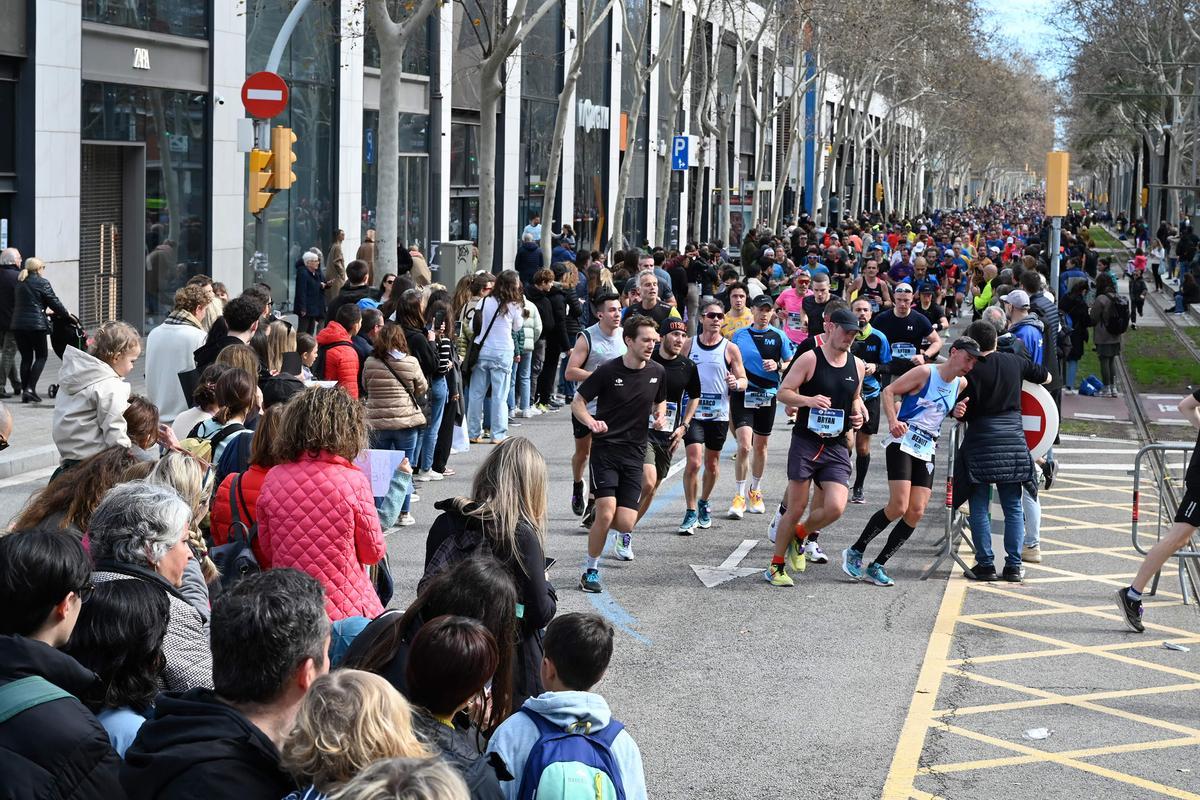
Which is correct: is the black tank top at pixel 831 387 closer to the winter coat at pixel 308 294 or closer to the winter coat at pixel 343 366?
the winter coat at pixel 343 366

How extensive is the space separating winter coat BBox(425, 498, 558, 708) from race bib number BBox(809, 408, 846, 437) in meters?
4.62

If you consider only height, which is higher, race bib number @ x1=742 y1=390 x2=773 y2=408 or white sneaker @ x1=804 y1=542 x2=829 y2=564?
race bib number @ x1=742 y1=390 x2=773 y2=408

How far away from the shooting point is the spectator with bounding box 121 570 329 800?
3.59m

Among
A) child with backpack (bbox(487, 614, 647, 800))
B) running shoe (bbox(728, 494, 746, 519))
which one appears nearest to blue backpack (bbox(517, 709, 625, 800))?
child with backpack (bbox(487, 614, 647, 800))

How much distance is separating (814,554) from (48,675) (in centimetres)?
813

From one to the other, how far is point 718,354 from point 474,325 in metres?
4.00

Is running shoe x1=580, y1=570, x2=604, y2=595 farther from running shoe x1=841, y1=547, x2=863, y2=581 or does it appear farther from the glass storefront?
the glass storefront

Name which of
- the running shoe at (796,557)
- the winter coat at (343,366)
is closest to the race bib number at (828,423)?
the running shoe at (796,557)

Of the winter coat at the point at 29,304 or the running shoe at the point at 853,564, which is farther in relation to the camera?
the winter coat at the point at 29,304

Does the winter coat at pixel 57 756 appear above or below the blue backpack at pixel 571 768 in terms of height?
above

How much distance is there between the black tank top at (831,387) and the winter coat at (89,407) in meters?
4.31

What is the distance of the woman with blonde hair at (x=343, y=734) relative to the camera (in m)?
3.37

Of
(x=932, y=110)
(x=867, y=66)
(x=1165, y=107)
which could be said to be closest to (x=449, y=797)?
(x=867, y=66)

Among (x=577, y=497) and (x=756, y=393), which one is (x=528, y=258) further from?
(x=756, y=393)
